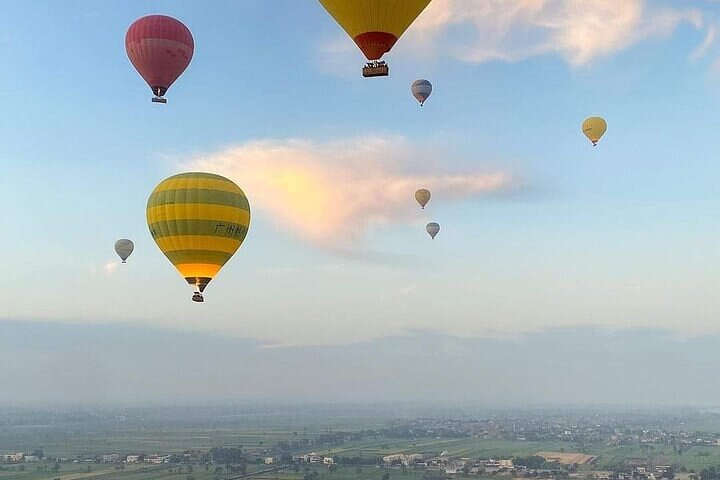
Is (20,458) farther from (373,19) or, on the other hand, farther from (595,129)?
(373,19)

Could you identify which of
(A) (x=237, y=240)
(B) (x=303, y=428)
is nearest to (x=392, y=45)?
(A) (x=237, y=240)

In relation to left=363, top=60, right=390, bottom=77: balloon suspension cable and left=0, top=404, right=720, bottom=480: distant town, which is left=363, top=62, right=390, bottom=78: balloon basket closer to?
left=363, top=60, right=390, bottom=77: balloon suspension cable

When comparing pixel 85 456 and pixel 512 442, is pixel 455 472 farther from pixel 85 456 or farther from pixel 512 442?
pixel 85 456

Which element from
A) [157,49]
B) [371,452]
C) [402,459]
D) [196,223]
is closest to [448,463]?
[402,459]

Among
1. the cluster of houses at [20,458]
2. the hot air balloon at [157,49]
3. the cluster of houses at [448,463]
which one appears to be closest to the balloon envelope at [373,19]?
the hot air balloon at [157,49]

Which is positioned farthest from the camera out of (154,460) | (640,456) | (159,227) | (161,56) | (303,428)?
(303,428)

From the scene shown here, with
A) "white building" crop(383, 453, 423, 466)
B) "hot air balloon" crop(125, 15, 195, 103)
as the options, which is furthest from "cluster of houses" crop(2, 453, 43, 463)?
"hot air balloon" crop(125, 15, 195, 103)
